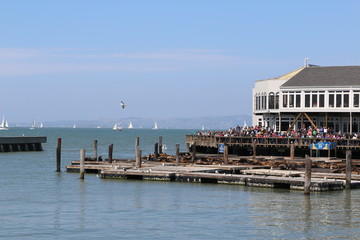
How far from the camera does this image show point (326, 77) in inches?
3209

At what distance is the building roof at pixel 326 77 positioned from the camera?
79.0 meters

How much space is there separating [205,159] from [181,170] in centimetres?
992

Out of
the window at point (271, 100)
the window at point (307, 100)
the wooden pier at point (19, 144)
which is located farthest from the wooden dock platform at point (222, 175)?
the wooden pier at point (19, 144)

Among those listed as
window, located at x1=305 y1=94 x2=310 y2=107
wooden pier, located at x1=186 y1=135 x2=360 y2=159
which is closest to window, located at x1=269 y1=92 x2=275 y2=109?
window, located at x1=305 y1=94 x2=310 y2=107

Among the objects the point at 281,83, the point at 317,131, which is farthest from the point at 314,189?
the point at 281,83

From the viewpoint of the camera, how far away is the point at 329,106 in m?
78.9

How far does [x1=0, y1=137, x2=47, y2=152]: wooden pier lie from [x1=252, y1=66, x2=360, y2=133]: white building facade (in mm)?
38602

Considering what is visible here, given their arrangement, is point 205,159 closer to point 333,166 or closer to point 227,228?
point 333,166

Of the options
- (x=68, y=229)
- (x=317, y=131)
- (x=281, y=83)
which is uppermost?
(x=281, y=83)

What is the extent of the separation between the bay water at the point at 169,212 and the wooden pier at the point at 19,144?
51467 mm

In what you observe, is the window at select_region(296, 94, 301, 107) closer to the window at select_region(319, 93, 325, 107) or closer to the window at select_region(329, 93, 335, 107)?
the window at select_region(319, 93, 325, 107)

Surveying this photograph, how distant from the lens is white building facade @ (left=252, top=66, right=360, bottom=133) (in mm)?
78188

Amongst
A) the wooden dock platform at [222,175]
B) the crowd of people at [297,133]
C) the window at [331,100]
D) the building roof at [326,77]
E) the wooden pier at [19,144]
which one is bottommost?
the wooden dock platform at [222,175]

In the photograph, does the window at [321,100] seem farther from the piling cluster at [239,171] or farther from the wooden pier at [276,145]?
the piling cluster at [239,171]
